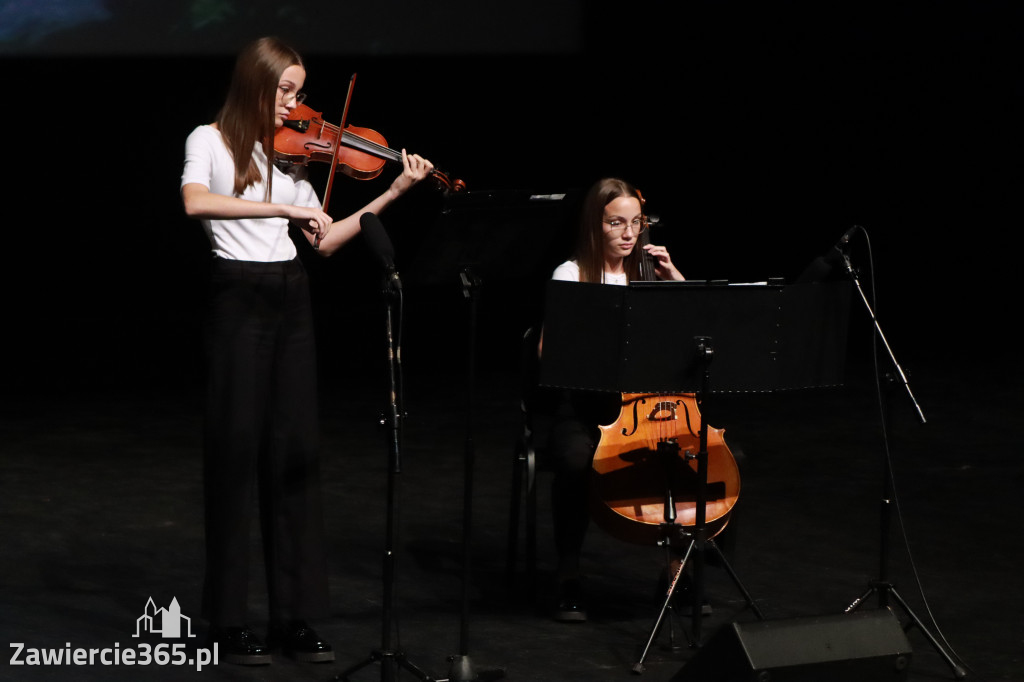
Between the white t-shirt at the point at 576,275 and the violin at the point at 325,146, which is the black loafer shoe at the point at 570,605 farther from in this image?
the violin at the point at 325,146

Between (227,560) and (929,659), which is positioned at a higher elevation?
(227,560)

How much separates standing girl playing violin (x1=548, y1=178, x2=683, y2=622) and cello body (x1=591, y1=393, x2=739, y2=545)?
0.30ft

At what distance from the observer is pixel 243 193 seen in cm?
320

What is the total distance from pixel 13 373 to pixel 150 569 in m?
3.66

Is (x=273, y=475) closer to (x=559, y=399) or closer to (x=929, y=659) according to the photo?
(x=559, y=399)

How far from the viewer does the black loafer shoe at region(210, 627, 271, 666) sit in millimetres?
3350

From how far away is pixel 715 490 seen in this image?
3.70 metres

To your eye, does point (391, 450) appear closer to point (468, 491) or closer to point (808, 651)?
point (468, 491)

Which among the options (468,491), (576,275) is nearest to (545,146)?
(576,275)

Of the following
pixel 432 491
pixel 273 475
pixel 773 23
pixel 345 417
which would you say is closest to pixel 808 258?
pixel 773 23

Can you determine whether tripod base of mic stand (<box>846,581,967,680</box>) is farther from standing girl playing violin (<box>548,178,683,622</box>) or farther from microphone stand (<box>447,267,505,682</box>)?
microphone stand (<box>447,267,505,682</box>)

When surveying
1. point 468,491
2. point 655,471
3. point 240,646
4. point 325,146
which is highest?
point 325,146

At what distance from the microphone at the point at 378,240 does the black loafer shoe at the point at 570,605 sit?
132cm

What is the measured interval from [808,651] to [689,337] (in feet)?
3.26
